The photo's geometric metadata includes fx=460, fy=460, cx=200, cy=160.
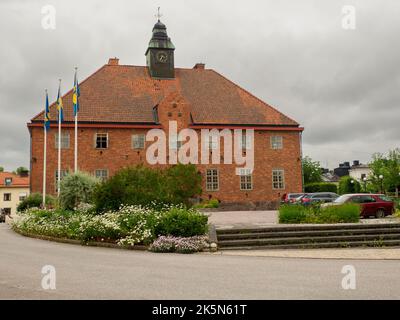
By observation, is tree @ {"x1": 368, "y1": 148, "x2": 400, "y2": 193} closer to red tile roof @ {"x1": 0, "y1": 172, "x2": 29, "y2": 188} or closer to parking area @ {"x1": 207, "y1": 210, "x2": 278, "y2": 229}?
parking area @ {"x1": 207, "y1": 210, "x2": 278, "y2": 229}

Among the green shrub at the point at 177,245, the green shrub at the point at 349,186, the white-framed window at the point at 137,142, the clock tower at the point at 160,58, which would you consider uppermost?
the clock tower at the point at 160,58

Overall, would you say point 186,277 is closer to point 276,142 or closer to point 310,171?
point 276,142

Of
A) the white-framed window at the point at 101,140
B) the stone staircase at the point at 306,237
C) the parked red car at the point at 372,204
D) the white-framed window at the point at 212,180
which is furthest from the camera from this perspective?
the white-framed window at the point at 212,180

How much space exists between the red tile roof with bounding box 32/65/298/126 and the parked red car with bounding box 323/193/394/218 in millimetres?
17358

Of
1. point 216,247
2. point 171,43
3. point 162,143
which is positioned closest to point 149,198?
point 216,247

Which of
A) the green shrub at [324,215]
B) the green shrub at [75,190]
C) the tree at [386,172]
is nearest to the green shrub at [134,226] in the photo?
the green shrub at [75,190]

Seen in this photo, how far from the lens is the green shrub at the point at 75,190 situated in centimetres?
2403

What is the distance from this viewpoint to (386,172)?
67.1m

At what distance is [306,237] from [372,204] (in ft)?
36.1

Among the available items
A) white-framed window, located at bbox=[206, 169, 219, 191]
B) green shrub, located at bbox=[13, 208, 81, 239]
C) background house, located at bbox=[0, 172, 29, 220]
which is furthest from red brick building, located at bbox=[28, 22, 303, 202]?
background house, located at bbox=[0, 172, 29, 220]

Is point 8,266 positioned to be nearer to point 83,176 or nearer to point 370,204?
point 83,176

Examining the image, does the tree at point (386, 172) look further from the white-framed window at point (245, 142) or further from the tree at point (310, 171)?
the white-framed window at point (245, 142)

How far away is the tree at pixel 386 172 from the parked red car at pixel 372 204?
36.0 m
